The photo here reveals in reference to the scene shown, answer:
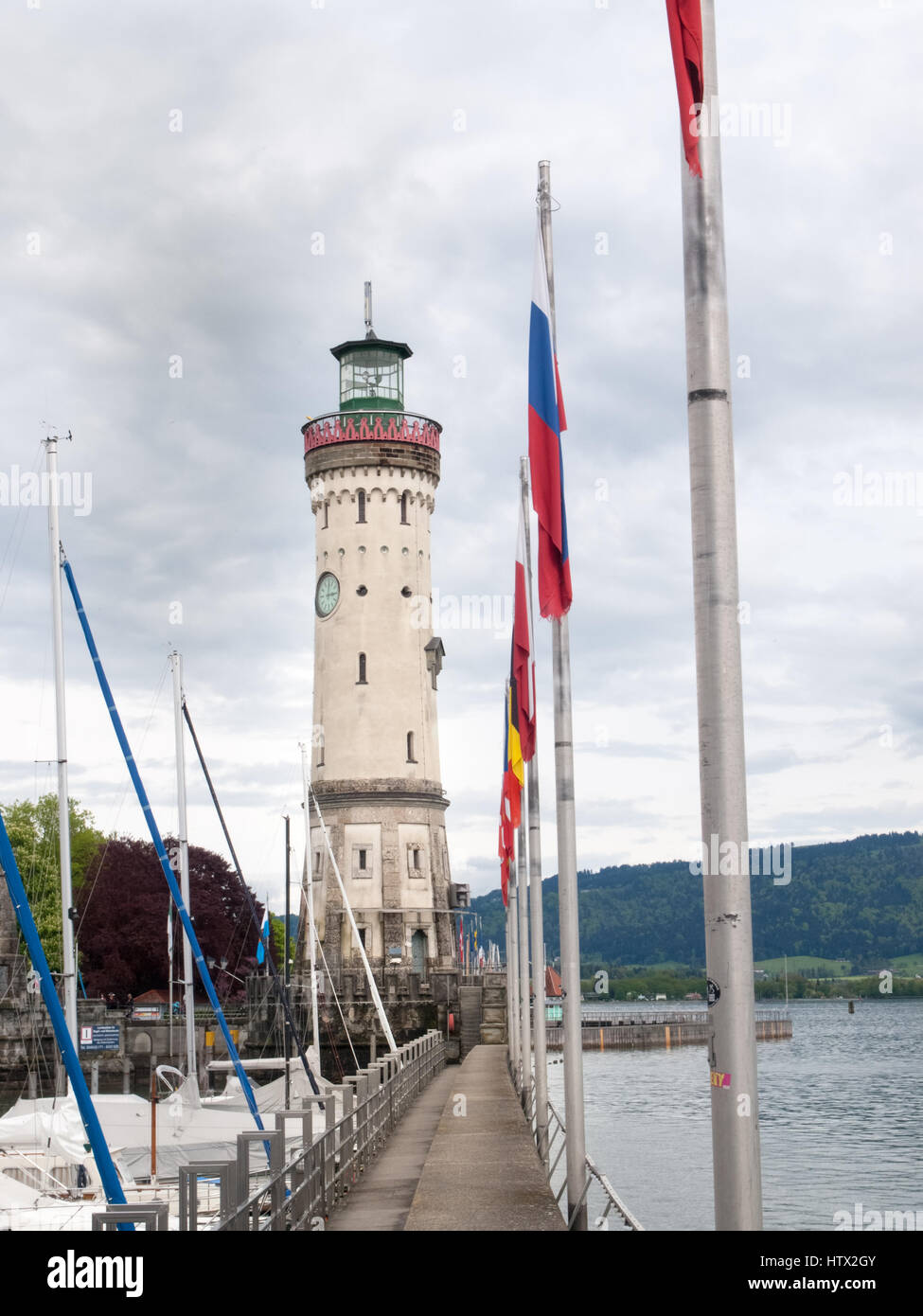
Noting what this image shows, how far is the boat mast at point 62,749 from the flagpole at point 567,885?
47.4 ft

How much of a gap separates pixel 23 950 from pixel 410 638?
25399mm

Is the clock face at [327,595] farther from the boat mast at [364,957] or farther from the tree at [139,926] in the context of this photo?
the tree at [139,926]

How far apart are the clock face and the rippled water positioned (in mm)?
28541

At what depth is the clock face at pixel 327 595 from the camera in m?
80.7

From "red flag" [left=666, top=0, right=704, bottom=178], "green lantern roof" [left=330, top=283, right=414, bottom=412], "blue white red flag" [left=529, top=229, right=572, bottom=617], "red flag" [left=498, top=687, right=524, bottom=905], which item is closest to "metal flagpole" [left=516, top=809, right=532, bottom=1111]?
"red flag" [left=498, top=687, right=524, bottom=905]

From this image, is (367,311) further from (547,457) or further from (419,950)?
(547,457)

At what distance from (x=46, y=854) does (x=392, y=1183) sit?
67.8 metres

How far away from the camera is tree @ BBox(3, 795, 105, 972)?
8444cm

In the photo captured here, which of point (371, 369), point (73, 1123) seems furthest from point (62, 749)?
point (371, 369)

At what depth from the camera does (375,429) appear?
80875 mm

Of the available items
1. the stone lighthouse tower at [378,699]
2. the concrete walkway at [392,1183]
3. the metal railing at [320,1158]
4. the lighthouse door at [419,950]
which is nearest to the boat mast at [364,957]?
the stone lighthouse tower at [378,699]
